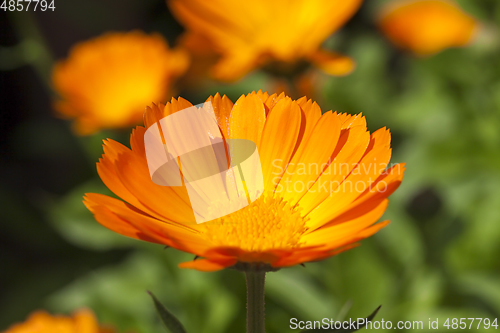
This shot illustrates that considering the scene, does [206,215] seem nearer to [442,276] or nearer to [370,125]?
[442,276]

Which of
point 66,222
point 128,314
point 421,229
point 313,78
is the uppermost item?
point 313,78

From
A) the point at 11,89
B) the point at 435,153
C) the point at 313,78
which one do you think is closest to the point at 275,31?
the point at 313,78

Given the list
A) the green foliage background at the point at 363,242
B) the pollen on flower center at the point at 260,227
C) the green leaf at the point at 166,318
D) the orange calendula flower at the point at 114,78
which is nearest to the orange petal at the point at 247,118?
the pollen on flower center at the point at 260,227

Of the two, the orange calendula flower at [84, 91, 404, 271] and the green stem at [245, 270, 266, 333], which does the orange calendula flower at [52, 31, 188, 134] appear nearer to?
the orange calendula flower at [84, 91, 404, 271]

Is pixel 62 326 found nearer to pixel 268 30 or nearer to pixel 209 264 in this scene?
pixel 209 264

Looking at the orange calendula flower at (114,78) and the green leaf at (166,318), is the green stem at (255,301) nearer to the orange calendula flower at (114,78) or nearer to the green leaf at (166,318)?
the green leaf at (166,318)
